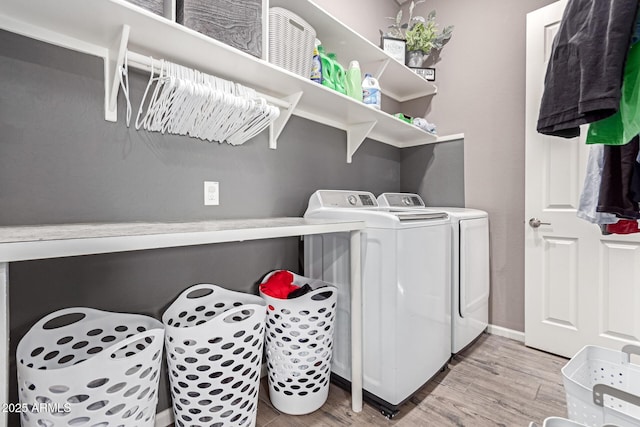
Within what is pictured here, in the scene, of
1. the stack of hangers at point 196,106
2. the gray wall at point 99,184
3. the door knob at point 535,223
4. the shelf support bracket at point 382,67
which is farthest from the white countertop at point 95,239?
the door knob at point 535,223

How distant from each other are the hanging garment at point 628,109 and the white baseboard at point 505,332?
1832mm

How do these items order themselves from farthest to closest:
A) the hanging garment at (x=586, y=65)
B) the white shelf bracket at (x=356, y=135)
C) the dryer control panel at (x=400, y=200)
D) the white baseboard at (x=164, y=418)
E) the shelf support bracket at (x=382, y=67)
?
the dryer control panel at (x=400, y=200), the white shelf bracket at (x=356, y=135), the shelf support bracket at (x=382, y=67), the white baseboard at (x=164, y=418), the hanging garment at (x=586, y=65)

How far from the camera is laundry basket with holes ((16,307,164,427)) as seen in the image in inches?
30.4

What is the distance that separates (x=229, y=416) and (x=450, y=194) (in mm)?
2231

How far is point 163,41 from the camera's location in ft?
3.64

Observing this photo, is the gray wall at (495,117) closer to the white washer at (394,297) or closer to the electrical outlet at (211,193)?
the white washer at (394,297)

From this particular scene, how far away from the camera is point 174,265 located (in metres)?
1.32

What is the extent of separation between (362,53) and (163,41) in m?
1.26

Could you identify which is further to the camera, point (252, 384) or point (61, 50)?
point (252, 384)

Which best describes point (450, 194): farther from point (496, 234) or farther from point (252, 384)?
point (252, 384)

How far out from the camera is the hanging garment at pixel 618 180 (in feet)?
3.13

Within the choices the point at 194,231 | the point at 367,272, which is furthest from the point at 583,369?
the point at 194,231

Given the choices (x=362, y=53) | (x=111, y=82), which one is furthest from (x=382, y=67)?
(x=111, y=82)

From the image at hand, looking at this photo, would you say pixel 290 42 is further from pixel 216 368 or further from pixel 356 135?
pixel 216 368
